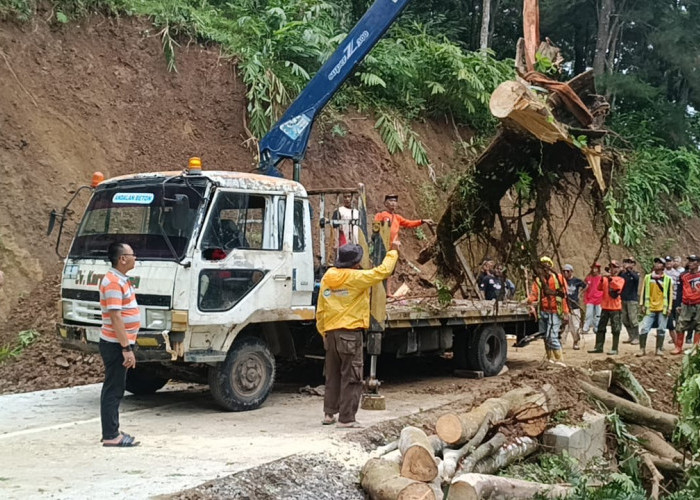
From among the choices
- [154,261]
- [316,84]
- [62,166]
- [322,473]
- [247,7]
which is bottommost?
[322,473]

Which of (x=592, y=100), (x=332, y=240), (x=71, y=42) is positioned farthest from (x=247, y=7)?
(x=592, y=100)

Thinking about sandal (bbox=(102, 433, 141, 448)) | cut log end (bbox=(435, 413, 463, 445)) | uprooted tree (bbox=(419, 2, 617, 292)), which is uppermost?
uprooted tree (bbox=(419, 2, 617, 292))

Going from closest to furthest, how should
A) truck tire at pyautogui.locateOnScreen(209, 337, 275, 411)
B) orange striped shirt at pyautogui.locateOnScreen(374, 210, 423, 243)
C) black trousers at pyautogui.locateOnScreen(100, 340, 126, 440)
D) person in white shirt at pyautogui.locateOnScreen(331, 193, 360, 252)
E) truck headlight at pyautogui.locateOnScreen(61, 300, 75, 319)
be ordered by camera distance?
black trousers at pyautogui.locateOnScreen(100, 340, 126, 440), truck tire at pyautogui.locateOnScreen(209, 337, 275, 411), truck headlight at pyautogui.locateOnScreen(61, 300, 75, 319), person in white shirt at pyautogui.locateOnScreen(331, 193, 360, 252), orange striped shirt at pyautogui.locateOnScreen(374, 210, 423, 243)

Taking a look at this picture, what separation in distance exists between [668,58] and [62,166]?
21175mm

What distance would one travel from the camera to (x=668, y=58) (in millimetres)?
26562

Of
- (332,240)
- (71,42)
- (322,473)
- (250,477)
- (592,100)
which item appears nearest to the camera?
(250,477)

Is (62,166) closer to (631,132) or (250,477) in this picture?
(250,477)

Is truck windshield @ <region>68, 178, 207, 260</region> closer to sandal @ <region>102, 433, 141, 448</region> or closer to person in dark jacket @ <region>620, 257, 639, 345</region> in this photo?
sandal @ <region>102, 433, 141, 448</region>

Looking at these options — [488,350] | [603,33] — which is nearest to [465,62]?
[603,33]

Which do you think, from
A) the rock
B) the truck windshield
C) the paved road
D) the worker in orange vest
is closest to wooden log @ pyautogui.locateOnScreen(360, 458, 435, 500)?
the paved road

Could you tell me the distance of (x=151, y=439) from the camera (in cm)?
689

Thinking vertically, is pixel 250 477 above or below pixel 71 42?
below

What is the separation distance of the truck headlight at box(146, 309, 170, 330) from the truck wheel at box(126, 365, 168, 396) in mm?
1450

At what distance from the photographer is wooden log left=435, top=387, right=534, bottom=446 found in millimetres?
6461
